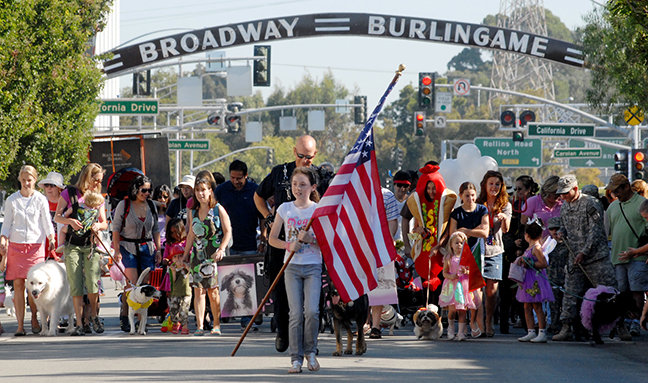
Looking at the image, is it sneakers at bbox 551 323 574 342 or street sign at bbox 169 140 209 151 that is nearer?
sneakers at bbox 551 323 574 342

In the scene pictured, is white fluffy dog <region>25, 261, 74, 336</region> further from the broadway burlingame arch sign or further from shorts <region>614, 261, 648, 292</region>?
the broadway burlingame arch sign

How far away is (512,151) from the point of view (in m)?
54.7

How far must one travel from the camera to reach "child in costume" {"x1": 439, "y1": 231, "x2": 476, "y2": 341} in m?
11.4

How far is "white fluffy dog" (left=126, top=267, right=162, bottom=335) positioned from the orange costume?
3212 mm

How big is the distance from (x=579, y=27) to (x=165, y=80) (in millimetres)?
78404

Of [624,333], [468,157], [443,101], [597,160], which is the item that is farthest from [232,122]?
[597,160]

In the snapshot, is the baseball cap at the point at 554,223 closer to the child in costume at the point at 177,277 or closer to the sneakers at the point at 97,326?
the child in costume at the point at 177,277

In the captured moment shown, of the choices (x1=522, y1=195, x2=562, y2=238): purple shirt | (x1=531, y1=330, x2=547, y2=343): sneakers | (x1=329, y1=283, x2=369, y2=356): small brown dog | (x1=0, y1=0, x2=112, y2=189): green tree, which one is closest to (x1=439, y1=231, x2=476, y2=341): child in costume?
(x1=531, y1=330, x2=547, y2=343): sneakers

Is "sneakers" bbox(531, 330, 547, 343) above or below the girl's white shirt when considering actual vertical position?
below

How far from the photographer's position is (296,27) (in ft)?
91.8

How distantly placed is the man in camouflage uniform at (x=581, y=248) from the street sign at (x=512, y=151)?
4235 cm

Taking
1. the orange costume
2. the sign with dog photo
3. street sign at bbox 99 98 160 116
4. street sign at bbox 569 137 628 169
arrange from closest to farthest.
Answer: the sign with dog photo
the orange costume
street sign at bbox 99 98 160 116
street sign at bbox 569 137 628 169

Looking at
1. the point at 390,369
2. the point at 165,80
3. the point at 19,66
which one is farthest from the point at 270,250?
the point at 165,80

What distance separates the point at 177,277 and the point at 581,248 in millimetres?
4795
